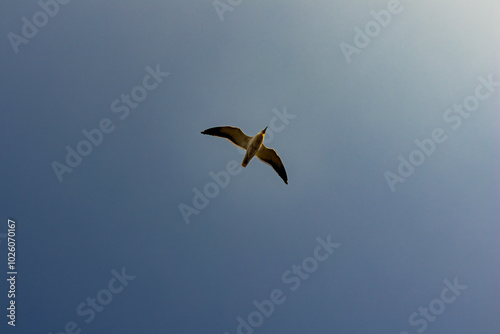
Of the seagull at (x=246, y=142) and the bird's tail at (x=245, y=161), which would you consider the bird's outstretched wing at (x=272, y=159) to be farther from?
the bird's tail at (x=245, y=161)

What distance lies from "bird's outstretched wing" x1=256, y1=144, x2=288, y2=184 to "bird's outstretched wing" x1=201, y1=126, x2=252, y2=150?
105 cm

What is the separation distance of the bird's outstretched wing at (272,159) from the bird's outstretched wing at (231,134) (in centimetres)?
105

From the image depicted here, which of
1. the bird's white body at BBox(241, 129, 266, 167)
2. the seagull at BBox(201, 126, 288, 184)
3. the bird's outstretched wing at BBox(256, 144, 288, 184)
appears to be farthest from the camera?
the bird's outstretched wing at BBox(256, 144, 288, 184)

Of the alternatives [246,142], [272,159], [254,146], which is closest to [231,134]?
[246,142]

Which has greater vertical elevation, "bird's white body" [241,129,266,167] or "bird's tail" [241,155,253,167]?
"bird's white body" [241,129,266,167]

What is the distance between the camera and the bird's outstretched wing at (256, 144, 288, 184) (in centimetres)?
2267

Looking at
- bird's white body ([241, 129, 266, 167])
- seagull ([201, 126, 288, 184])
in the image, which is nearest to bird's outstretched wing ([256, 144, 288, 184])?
seagull ([201, 126, 288, 184])

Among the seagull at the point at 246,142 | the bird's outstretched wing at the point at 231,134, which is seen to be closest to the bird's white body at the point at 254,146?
the seagull at the point at 246,142

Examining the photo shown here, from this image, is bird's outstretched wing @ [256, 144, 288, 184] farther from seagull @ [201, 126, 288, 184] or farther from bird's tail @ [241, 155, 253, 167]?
bird's tail @ [241, 155, 253, 167]

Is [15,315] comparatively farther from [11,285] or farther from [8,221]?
[8,221]

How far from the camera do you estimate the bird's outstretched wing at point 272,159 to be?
2267cm

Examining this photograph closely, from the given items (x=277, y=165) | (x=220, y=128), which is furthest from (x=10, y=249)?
(x=277, y=165)

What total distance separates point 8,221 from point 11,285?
361 cm

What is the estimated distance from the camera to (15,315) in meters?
23.9
